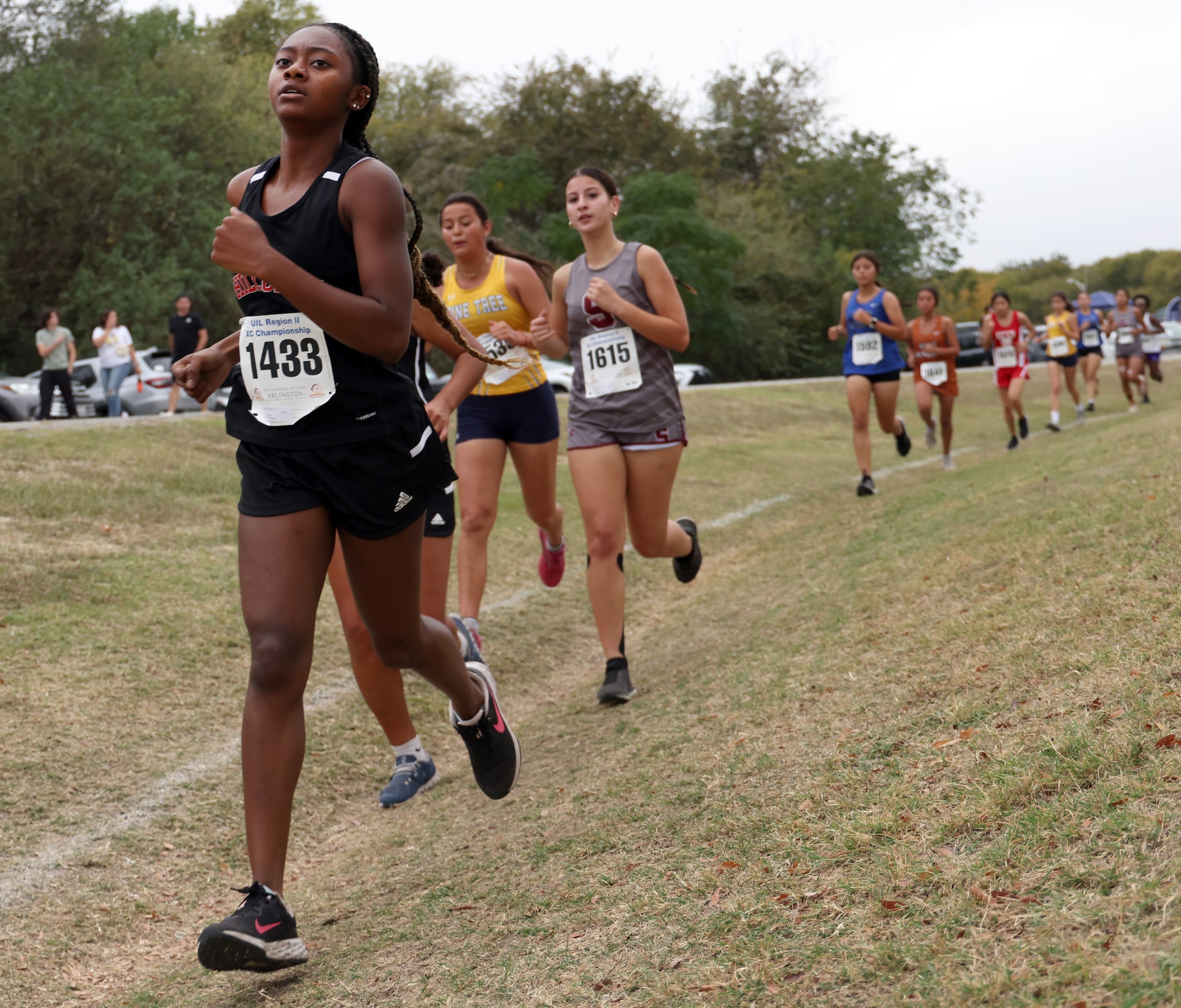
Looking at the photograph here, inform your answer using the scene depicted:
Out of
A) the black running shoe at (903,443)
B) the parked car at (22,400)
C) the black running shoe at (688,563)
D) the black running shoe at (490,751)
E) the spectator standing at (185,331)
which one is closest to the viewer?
the black running shoe at (490,751)

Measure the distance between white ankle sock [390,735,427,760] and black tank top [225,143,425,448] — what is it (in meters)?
2.08

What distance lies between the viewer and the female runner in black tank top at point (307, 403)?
3.08m

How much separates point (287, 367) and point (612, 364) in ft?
9.12

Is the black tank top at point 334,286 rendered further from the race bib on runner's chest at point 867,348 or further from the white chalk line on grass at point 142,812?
the race bib on runner's chest at point 867,348

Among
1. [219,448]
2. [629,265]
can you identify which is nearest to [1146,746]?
[629,265]

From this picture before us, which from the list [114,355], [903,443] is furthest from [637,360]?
[114,355]

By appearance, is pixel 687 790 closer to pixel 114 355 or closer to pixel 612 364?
pixel 612 364

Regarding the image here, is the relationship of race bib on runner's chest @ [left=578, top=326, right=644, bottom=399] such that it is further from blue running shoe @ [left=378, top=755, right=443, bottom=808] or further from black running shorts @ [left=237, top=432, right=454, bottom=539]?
black running shorts @ [left=237, top=432, right=454, bottom=539]

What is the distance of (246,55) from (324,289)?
5710 centimetres

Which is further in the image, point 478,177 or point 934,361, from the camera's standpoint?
point 478,177

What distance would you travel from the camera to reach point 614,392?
226 inches

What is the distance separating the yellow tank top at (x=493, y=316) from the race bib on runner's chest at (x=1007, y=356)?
10.9m

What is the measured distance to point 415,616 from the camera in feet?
11.6

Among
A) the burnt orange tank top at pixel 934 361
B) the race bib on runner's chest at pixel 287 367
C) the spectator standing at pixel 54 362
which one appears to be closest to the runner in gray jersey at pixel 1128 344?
the burnt orange tank top at pixel 934 361
